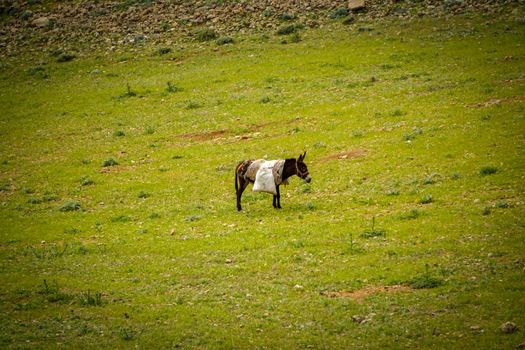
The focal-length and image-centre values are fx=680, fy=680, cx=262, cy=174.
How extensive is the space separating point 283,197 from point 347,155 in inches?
233

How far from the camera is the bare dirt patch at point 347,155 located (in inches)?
1264

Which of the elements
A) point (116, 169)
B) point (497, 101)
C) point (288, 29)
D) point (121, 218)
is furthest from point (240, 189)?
point (288, 29)

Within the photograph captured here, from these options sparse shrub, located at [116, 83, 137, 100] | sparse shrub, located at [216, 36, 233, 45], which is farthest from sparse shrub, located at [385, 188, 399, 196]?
sparse shrub, located at [216, 36, 233, 45]

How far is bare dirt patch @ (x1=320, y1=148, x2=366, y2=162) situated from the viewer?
32094mm

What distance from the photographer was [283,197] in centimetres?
2773

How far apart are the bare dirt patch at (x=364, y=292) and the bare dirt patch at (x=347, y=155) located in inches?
577

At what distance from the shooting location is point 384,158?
3089 centimetres

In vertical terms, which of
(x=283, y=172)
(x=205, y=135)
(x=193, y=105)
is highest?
(x=283, y=172)

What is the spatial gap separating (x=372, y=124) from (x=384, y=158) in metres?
5.74

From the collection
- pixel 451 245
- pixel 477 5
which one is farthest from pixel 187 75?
pixel 451 245

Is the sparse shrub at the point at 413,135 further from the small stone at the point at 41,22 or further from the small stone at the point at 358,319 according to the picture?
the small stone at the point at 41,22

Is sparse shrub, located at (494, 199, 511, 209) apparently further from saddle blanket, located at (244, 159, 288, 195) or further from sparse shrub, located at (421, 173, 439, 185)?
saddle blanket, located at (244, 159, 288, 195)

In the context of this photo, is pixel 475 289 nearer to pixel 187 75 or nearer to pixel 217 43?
pixel 187 75

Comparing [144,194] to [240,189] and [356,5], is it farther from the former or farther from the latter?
[356,5]
